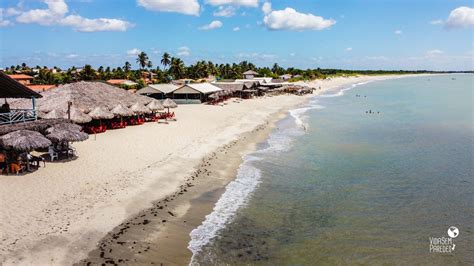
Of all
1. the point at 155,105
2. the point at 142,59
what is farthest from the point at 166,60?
the point at 155,105

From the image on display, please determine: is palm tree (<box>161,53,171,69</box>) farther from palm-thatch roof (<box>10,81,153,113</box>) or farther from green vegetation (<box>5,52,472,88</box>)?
palm-thatch roof (<box>10,81,153,113</box>)

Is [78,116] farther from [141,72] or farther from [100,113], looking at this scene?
[141,72]

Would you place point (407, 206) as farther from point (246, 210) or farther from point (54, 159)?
point (54, 159)

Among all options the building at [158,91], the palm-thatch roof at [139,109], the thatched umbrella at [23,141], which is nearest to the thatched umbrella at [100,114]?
the palm-thatch roof at [139,109]

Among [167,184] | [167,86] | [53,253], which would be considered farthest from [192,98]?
[53,253]

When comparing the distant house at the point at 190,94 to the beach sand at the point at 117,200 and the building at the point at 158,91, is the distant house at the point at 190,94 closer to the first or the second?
the building at the point at 158,91

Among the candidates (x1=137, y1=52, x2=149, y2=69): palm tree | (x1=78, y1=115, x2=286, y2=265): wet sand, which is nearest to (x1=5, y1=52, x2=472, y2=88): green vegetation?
(x1=137, y1=52, x2=149, y2=69): palm tree
